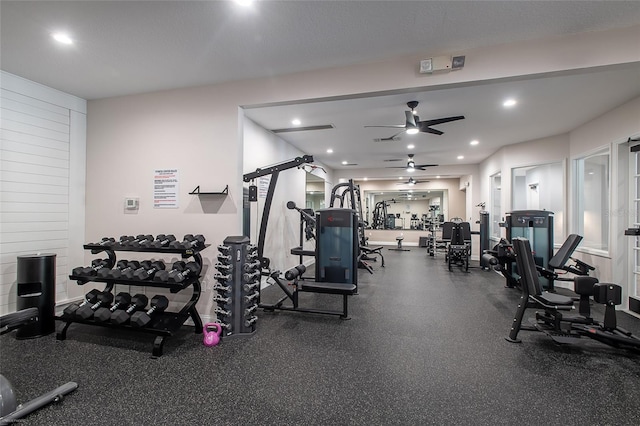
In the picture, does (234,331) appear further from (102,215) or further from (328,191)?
(328,191)

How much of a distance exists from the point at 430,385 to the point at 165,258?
2996mm

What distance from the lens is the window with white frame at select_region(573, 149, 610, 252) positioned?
183 inches

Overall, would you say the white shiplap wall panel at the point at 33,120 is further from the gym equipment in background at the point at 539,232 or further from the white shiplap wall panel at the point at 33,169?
the gym equipment in background at the point at 539,232

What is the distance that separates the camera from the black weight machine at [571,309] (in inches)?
98.4

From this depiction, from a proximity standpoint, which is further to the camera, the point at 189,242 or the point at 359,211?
the point at 359,211

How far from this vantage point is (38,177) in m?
3.21

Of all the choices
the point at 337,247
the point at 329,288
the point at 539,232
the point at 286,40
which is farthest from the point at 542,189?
the point at 286,40

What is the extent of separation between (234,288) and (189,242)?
66 cm

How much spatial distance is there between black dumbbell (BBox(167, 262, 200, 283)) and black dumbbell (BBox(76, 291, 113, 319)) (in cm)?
71

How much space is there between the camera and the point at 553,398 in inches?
74.4

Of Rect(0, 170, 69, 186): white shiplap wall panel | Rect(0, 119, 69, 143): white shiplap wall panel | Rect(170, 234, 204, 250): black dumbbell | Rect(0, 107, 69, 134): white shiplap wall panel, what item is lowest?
Rect(170, 234, 204, 250): black dumbbell

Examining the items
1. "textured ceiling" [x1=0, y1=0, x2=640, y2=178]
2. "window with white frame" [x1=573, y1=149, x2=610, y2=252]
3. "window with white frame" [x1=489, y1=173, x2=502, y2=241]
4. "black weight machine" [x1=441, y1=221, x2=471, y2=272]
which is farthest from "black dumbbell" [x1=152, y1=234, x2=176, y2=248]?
"window with white frame" [x1=489, y1=173, x2=502, y2=241]

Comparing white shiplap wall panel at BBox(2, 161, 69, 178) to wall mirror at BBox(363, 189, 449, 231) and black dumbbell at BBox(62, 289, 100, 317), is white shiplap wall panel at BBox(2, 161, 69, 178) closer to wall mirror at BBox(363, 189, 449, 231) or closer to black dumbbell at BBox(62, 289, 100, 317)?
black dumbbell at BBox(62, 289, 100, 317)

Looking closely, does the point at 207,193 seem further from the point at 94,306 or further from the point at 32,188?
the point at 32,188
